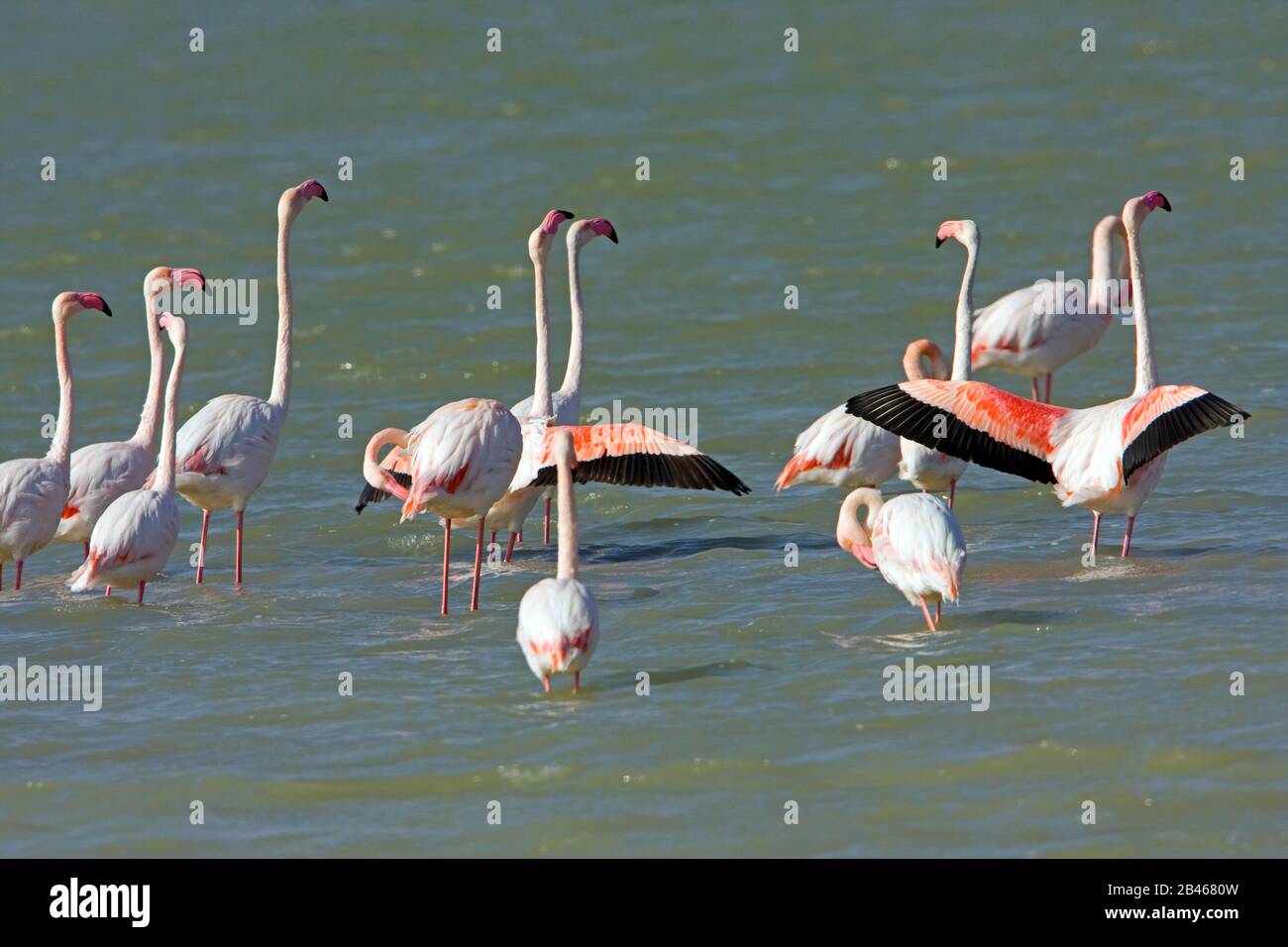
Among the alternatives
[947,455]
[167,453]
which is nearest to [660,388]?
[947,455]

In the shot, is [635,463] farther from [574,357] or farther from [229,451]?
[229,451]

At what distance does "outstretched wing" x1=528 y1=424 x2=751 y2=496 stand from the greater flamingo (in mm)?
419

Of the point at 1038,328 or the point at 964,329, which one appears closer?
the point at 964,329

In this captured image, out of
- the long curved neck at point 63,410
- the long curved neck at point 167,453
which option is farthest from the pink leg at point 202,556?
the long curved neck at point 63,410

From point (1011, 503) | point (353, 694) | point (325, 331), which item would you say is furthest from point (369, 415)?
point (353, 694)

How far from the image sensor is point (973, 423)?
31.4ft

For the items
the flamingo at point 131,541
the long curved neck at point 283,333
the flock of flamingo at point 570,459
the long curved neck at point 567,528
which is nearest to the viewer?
the long curved neck at point 567,528

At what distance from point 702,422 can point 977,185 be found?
5.19 meters

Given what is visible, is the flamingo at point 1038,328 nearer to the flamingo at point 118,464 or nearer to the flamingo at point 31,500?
the flamingo at point 118,464

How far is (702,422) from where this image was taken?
12852 millimetres

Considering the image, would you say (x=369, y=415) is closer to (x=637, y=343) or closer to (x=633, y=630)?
(x=637, y=343)

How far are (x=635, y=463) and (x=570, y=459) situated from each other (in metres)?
1.78

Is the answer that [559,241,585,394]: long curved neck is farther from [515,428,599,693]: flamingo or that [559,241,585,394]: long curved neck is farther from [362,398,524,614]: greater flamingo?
[515,428,599,693]: flamingo

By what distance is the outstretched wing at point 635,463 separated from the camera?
32.3ft
